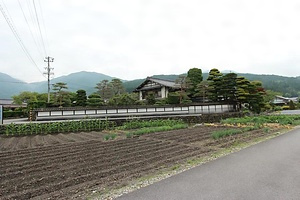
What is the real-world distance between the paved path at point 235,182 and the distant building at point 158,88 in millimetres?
18443

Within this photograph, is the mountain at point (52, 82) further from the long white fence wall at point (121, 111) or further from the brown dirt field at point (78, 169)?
the brown dirt field at point (78, 169)

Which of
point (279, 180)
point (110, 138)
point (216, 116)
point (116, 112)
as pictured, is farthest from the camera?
point (216, 116)

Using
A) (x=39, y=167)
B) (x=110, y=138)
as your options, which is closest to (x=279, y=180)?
(x=39, y=167)

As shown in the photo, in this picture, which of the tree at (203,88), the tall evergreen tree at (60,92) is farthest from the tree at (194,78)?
the tall evergreen tree at (60,92)

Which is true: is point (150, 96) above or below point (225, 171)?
above

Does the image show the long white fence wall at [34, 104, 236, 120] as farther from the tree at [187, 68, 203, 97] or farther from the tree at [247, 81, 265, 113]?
the tree at [187, 68, 203, 97]

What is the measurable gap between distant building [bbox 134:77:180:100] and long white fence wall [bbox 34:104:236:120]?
537 cm

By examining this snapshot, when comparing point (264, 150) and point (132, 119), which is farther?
point (132, 119)

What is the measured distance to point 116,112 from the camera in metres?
15.0

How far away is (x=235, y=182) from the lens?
10.1ft

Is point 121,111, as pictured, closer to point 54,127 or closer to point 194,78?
point 54,127

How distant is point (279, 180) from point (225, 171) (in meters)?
0.84

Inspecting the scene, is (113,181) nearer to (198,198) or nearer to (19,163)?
(198,198)

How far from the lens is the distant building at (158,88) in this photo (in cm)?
2511
